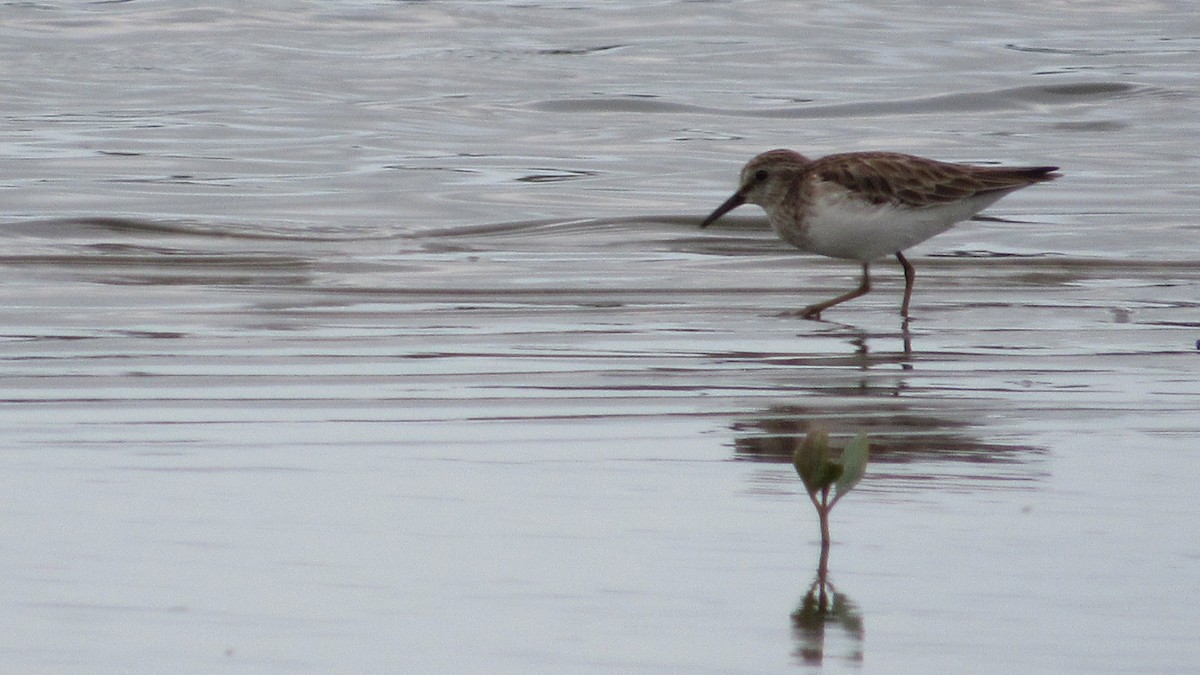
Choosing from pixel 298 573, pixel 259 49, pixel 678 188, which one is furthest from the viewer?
pixel 259 49

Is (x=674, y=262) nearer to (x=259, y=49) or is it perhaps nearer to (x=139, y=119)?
(x=139, y=119)

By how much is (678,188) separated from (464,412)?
6.96 metres

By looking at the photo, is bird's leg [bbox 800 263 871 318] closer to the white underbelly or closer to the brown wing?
the white underbelly

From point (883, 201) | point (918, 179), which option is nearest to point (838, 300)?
point (883, 201)

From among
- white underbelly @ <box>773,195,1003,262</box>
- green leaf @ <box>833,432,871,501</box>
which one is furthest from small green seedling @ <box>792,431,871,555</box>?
white underbelly @ <box>773,195,1003,262</box>

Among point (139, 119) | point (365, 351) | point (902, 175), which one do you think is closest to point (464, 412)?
point (365, 351)

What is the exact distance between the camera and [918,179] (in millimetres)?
8398

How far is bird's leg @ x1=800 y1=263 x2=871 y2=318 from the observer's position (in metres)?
7.97

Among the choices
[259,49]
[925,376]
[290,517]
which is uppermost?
[290,517]

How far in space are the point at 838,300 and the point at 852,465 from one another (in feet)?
14.0

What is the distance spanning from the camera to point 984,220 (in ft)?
36.6

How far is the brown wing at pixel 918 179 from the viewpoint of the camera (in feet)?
27.4

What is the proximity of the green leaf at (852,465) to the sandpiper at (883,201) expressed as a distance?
4280 mm

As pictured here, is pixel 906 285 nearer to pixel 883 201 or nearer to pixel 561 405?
pixel 883 201
